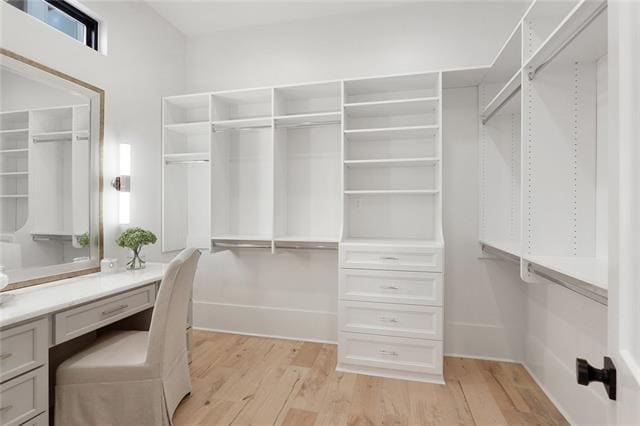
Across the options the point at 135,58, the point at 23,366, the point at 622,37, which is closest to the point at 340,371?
the point at 23,366

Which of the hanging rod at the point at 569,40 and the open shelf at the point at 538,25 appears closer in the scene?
the hanging rod at the point at 569,40

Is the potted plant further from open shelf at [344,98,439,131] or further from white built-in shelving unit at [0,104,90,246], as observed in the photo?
open shelf at [344,98,439,131]

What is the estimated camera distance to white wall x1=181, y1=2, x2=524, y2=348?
258cm

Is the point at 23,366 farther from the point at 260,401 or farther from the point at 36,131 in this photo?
the point at 36,131

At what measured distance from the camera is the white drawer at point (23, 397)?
1.25m

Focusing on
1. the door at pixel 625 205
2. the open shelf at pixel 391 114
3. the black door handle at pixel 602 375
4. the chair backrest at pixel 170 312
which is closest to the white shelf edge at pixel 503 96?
the open shelf at pixel 391 114

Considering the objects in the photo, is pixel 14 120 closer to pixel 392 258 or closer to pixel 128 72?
pixel 128 72

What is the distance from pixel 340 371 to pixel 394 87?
2340 mm

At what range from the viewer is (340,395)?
6.75 ft

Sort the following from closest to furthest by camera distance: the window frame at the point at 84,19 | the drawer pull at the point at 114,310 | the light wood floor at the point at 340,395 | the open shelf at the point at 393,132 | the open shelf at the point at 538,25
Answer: the open shelf at the point at 538,25, the drawer pull at the point at 114,310, the light wood floor at the point at 340,395, the window frame at the point at 84,19, the open shelf at the point at 393,132

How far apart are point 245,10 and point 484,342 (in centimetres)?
364

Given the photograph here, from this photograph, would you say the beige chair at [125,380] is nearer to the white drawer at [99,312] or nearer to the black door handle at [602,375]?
the white drawer at [99,312]

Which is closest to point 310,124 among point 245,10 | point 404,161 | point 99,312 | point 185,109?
point 404,161

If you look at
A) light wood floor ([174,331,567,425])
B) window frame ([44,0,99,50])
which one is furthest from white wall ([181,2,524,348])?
window frame ([44,0,99,50])
